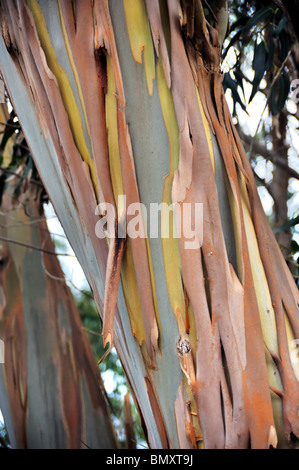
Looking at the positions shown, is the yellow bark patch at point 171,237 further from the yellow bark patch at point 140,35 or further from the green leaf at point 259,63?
the green leaf at point 259,63

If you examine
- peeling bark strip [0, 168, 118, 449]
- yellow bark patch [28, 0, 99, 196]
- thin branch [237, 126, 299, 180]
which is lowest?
peeling bark strip [0, 168, 118, 449]

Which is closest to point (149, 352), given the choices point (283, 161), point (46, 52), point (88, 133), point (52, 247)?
point (88, 133)

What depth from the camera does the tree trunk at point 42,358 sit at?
1700mm

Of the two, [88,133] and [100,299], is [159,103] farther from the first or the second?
[100,299]

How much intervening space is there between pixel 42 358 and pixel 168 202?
4.17ft

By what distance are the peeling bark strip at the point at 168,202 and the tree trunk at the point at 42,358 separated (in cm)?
103

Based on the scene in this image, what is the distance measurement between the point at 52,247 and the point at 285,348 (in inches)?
59.8

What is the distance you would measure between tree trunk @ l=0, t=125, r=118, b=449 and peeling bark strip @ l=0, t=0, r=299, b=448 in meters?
1.03

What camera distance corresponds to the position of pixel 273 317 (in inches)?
26.6

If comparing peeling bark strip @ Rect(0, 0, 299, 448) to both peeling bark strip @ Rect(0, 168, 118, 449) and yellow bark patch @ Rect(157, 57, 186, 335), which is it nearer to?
yellow bark patch @ Rect(157, 57, 186, 335)

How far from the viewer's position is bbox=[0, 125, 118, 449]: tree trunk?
5.58ft

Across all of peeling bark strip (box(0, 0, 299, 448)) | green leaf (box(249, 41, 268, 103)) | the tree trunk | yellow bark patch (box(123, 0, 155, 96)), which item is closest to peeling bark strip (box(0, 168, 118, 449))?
the tree trunk

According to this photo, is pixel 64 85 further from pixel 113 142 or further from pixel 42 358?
pixel 42 358

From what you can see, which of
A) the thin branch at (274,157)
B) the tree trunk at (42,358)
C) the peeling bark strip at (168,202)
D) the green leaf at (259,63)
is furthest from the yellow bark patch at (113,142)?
the thin branch at (274,157)
